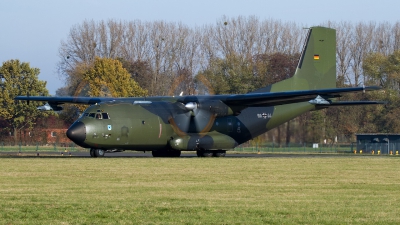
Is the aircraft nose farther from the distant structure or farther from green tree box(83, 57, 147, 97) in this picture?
green tree box(83, 57, 147, 97)

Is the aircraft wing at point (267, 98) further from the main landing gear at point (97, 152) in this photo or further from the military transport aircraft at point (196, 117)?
the main landing gear at point (97, 152)

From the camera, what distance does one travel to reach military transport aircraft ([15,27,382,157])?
31594 mm

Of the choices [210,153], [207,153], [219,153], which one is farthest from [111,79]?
[207,153]

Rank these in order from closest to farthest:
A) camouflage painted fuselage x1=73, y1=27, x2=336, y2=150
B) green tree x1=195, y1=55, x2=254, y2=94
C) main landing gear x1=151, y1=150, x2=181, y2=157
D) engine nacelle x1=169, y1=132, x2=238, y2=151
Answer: camouflage painted fuselage x1=73, y1=27, x2=336, y2=150, engine nacelle x1=169, y1=132, x2=238, y2=151, main landing gear x1=151, y1=150, x2=181, y2=157, green tree x1=195, y1=55, x2=254, y2=94

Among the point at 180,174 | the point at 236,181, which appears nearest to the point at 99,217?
the point at 236,181

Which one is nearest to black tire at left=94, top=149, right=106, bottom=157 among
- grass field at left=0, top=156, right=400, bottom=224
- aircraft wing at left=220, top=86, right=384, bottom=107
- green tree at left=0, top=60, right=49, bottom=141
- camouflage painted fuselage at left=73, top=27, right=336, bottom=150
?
camouflage painted fuselage at left=73, top=27, right=336, bottom=150

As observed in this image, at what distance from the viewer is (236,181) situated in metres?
20.5

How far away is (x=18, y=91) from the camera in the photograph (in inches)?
2640

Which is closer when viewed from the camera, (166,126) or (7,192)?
(7,192)

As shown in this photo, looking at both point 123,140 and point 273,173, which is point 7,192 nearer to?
point 273,173

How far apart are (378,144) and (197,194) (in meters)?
36.0

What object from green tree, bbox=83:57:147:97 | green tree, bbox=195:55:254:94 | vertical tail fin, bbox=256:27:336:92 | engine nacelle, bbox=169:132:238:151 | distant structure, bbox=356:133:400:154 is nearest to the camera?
engine nacelle, bbox=169:132:238:151

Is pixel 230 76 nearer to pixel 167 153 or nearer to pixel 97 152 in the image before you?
pixel 167 153

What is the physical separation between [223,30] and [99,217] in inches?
2749
